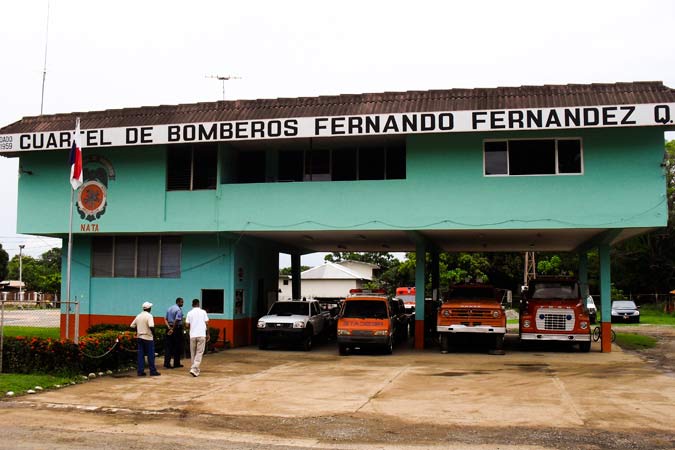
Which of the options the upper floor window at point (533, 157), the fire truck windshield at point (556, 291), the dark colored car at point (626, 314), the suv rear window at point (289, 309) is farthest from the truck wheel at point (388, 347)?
the dark colored car at point (626, 314)

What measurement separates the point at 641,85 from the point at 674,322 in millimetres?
28336

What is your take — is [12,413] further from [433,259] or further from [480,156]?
[433,259]

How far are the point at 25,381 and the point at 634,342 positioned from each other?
2211 cm

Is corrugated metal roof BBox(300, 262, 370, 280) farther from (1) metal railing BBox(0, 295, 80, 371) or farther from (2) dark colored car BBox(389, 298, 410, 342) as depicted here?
(2) dark colored car BBox(389, 298, 410, 342)

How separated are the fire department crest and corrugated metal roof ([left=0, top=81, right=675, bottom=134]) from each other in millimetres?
1466

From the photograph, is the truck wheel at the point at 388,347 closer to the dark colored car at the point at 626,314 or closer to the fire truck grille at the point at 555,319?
the fire truck grille at the point at 555,319

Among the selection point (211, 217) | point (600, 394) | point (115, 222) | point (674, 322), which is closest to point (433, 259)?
point (211, 217)

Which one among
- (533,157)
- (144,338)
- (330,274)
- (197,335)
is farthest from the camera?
(330,274)

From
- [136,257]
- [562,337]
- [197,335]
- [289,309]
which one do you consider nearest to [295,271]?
[289,309]

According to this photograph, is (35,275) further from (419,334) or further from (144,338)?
(144,338)

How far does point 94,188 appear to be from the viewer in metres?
24.2

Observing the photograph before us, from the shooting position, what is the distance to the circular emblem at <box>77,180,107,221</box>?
24141 millimetres

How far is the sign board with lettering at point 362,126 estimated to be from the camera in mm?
19344

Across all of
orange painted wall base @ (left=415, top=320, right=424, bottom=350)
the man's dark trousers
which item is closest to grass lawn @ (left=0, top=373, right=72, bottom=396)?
the man's dark trousers
